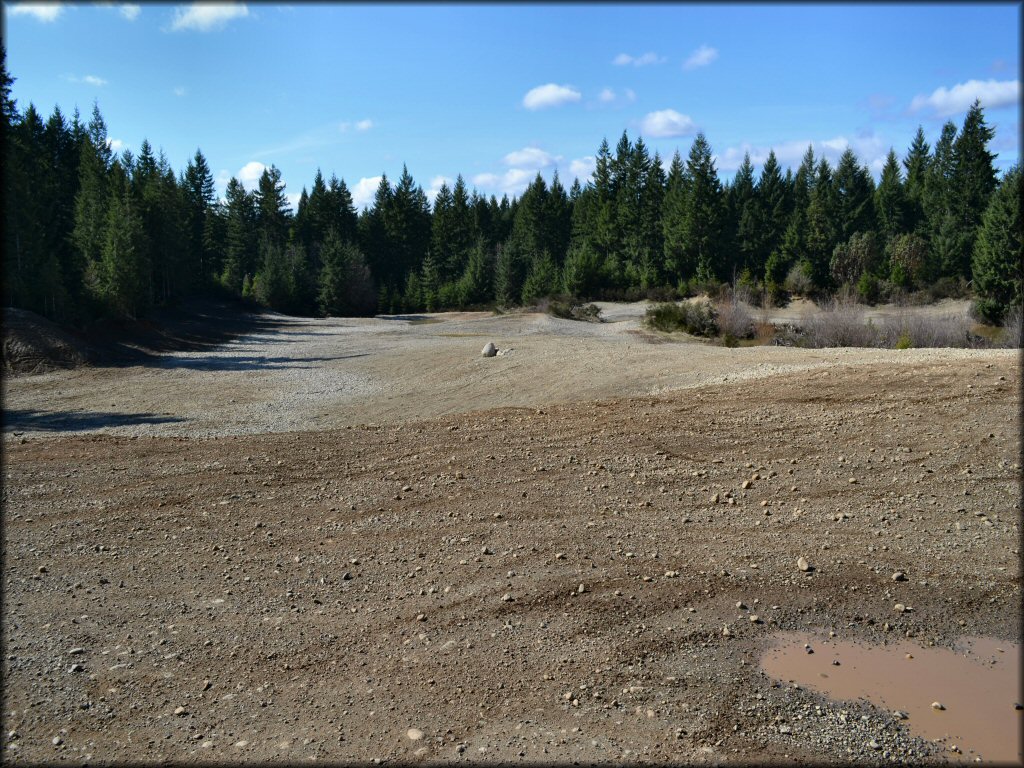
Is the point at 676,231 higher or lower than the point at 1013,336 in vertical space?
higher

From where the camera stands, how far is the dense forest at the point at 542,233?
36.5 m

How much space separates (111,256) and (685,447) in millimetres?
28222

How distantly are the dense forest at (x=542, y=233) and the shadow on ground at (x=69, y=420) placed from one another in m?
18.3

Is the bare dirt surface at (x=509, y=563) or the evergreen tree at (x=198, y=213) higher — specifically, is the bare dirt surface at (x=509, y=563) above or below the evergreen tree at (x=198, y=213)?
below

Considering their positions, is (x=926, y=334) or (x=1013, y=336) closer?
(x=926, y=334)

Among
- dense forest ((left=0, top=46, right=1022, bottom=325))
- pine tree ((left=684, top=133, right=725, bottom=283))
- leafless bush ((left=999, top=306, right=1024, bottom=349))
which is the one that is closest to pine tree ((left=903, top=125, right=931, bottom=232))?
dense forest ((left=0, top=46, right=1022, bottom=325))

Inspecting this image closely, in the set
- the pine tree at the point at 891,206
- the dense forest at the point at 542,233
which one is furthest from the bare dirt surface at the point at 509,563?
the pine tree at the point at 891,206

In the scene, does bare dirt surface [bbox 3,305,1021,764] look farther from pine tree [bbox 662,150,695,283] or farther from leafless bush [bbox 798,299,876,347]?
pine tree [bbox 662,150,695,283]

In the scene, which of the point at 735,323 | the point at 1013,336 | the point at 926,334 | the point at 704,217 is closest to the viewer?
the point at 926,334

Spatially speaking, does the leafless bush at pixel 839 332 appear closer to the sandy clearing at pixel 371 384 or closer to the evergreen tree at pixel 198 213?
the sandy clearing at pixel 371 384

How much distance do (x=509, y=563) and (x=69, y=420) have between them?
9112 mm

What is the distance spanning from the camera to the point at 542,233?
6366 centimetres

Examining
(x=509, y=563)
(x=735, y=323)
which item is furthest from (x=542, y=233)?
(x=509, y=563)

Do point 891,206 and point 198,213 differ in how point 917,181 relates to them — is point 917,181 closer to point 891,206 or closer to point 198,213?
point 891,206
